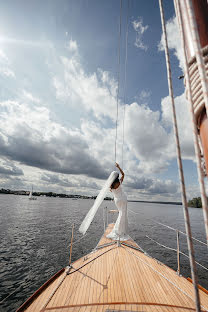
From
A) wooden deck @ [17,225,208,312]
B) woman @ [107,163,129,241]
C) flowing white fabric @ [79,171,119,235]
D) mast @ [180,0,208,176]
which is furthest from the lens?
woman @ [107,163,129,241]

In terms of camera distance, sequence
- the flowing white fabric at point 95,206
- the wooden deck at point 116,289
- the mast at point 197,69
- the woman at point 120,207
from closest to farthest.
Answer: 1. the mast at point 197,69
2. the wooden deck at point 116,289
3. the flowing white fabric at point 95,206
4. the woman at point 120,207

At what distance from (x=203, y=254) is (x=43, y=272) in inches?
535

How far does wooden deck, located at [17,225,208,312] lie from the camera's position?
9.23 ft

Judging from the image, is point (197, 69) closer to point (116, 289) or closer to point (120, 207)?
point (116, 289)

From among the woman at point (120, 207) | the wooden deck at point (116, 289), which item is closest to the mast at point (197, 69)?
the wooden deck at point (116, 289)

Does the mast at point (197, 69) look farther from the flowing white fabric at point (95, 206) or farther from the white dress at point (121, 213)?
the white dress at point (121, 213)

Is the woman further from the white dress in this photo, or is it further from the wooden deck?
the wooden deck

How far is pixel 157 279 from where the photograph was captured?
3.75 metres

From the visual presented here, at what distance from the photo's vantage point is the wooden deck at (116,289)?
2.81m

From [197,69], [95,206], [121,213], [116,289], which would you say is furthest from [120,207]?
[197,69]

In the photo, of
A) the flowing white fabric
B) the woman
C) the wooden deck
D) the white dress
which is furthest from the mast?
the white dress

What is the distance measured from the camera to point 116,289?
3.26 metres

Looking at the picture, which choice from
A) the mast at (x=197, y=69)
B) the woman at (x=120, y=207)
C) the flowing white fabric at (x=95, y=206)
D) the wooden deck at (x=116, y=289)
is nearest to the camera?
the mast at (x=197, y=69)

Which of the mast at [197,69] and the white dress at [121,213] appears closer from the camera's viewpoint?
the mast at [197,69]
